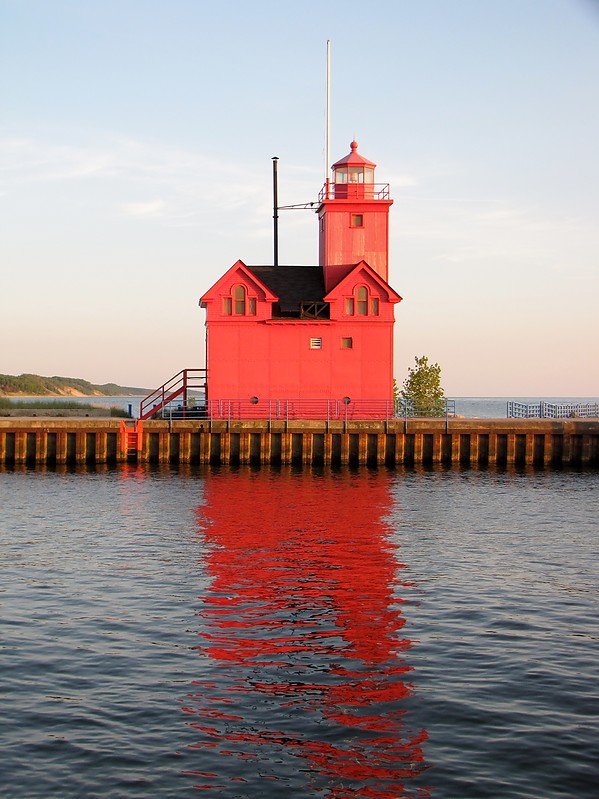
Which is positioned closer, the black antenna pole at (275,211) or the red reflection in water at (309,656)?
the red reflection in water at (309,656)

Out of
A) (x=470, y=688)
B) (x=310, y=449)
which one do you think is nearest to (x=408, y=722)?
(x=470, y=688)

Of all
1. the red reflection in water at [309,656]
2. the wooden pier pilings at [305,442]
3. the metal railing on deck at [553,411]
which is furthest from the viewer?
the metal railing on deck at [553,411]

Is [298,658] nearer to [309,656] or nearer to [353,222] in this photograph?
[309,656]

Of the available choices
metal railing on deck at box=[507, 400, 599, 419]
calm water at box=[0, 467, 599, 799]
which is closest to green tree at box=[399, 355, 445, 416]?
metal railing on deck at box=[507, 400, 599, 419]

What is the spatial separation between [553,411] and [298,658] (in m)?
41.0

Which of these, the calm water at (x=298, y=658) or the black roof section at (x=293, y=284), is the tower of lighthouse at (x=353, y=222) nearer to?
the black roof section at (x=293, y=284)

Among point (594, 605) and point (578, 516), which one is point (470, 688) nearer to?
point (594, 605)

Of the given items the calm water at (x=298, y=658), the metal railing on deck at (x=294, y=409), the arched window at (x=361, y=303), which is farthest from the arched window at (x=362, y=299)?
the calm water at (x=298, y=658)

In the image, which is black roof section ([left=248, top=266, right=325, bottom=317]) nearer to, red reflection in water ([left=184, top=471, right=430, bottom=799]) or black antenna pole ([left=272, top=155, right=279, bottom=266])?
black antenna pole ([left=272, top=155, right=279, bottom=266])

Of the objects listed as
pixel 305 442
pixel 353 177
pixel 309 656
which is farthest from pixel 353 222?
pixel 309 656

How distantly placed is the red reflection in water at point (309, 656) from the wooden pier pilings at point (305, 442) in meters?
18.2

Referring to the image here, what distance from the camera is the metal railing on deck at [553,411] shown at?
5422cm

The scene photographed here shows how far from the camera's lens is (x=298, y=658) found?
15.7 meters

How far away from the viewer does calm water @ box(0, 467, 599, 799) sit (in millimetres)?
11562
